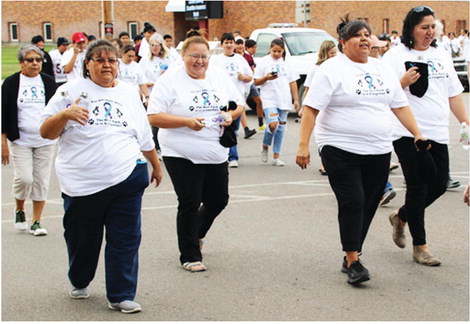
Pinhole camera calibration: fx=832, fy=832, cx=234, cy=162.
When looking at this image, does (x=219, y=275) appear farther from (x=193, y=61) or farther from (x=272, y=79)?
(x=272, y=79)

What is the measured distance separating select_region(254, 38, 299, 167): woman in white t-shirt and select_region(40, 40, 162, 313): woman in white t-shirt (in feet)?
21.8

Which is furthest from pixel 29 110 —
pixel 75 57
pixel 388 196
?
pixel 75 57

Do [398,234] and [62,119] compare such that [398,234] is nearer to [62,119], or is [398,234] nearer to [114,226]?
[114,226]

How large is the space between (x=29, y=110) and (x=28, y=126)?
0.16 meters

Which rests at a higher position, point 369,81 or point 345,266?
point 369,81

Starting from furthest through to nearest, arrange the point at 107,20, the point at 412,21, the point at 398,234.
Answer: the point at 107,20, the point at 398,234, the point at 412,21

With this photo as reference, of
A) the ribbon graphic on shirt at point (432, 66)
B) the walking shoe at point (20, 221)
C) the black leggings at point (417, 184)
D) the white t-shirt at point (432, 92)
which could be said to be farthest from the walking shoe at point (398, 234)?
the walking shoe at point (20, 221)

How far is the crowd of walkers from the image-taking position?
530cm

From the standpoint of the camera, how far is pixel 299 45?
1939cm

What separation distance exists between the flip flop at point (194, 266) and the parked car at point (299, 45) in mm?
12388

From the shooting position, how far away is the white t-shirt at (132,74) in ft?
40.5

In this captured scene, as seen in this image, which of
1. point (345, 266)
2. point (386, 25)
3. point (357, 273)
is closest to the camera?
point (357, 273)

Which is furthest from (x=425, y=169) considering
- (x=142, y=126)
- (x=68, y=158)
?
(x=68, y=158)

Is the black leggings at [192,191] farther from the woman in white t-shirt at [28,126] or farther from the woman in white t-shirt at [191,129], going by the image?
the woman in white t-shirt at [28,126]
